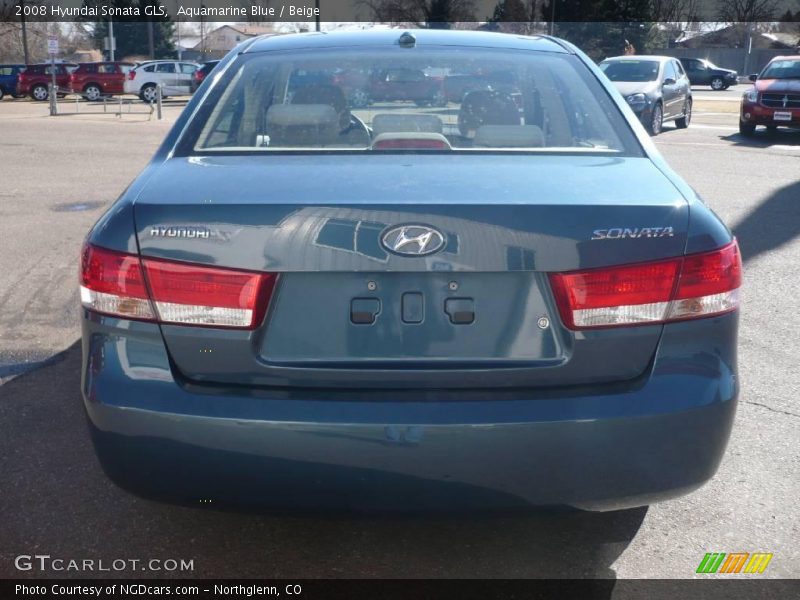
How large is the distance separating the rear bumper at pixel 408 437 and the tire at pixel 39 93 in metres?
38.8

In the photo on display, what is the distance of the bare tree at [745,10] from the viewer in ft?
240

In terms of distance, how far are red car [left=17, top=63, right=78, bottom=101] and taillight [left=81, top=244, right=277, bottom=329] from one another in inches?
1502

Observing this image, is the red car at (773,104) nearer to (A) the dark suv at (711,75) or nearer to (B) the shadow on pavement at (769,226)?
(B) the shadow on pavement at (769,226)

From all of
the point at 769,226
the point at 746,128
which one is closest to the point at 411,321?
the point at 769,226

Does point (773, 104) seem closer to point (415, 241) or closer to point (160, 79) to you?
point (415, 241)

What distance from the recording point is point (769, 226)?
350 inches

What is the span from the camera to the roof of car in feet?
12.4

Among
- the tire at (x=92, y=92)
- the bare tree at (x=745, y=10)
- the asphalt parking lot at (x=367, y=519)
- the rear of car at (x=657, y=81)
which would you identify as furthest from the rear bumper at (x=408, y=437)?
the bare tree at (x=745, y=10)

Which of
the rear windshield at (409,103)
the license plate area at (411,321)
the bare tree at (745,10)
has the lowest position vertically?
the bare tree at (745,10)

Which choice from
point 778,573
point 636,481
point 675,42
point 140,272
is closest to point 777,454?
point 778,573

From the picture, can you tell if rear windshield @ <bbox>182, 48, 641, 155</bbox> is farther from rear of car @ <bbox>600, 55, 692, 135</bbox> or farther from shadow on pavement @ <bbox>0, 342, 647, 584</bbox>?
rear of car @ <bbox>600, 55, 692, 135</bbox>

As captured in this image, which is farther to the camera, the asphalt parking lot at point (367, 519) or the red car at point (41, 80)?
the red car at point (41, 80)

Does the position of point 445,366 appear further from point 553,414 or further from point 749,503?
point 749,503

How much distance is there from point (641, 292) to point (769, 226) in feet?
23.1
